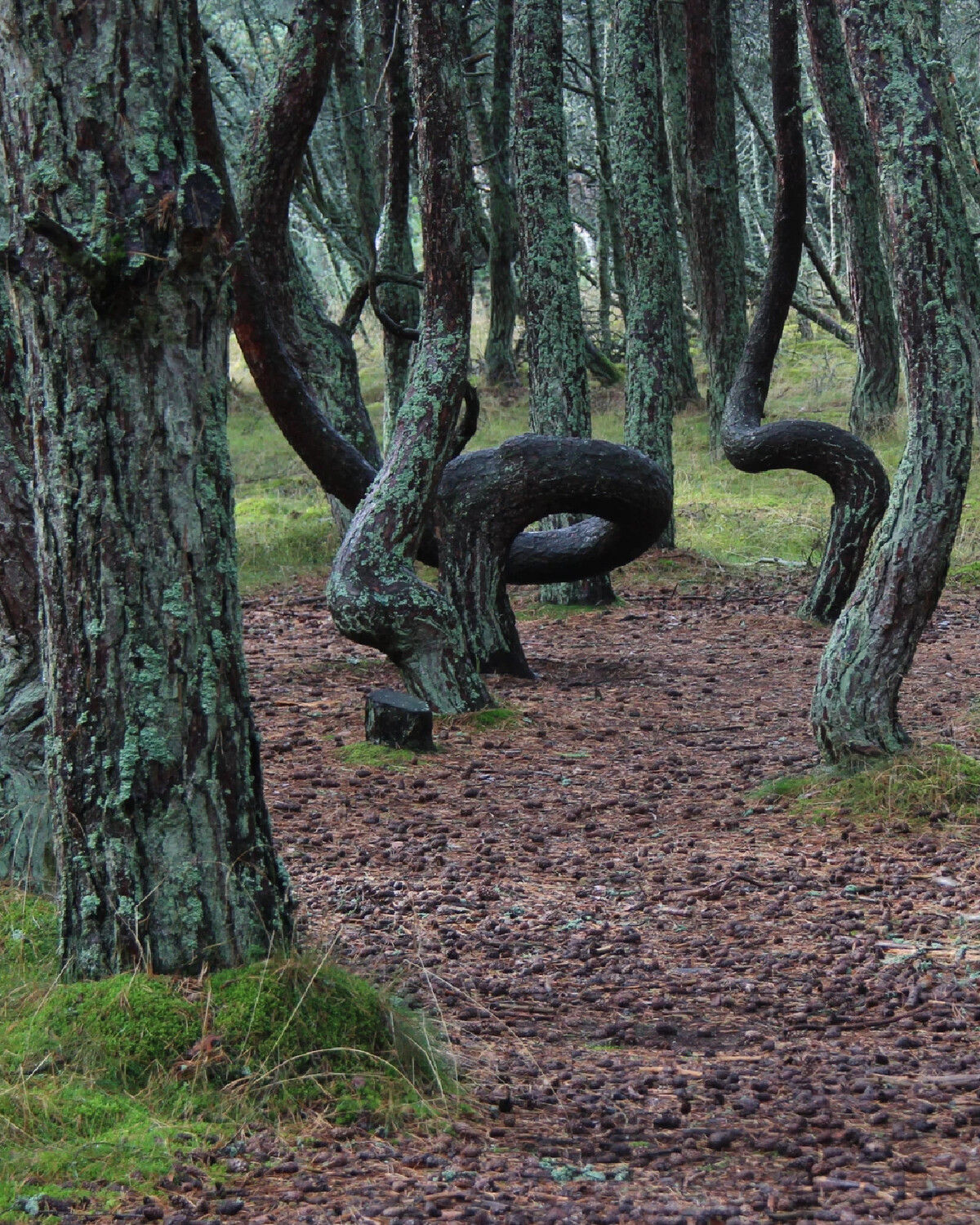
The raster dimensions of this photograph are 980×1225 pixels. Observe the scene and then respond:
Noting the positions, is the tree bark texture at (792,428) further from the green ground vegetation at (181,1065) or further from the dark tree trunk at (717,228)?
the green ground vegetation at (181,1065)

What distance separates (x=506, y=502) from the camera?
27.2ft

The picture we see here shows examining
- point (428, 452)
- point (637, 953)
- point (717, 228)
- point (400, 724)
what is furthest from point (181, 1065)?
point (717, 228)

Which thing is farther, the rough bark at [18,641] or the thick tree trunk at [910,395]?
the thick tree trunk at [910,395]

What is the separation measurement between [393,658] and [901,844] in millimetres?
3257

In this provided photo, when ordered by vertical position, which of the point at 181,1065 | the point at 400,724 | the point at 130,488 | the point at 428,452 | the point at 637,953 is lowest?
the point at 637,953

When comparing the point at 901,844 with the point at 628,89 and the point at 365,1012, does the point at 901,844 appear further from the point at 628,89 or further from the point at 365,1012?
the point at 628,89

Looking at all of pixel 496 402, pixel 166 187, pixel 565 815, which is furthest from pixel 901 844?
pixel 496 402

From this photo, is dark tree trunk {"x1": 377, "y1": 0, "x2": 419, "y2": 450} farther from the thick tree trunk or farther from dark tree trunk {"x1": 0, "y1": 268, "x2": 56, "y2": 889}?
dark tree trunk {"x1": 0, "y1": 268, "x2": 56, "y2": 889}

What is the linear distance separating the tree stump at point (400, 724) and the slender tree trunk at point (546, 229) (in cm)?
433

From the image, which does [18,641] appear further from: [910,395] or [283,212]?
[283,212]

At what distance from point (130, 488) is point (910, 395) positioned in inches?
165

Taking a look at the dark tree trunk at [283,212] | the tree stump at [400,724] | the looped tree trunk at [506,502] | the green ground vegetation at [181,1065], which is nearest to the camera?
the green ground vegetation at [181,1065]

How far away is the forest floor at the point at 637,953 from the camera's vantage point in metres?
2.72

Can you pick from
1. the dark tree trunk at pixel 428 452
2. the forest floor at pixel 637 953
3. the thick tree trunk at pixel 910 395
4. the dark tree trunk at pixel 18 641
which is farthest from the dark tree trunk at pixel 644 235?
the dark tree trunk at pixel 18 641
